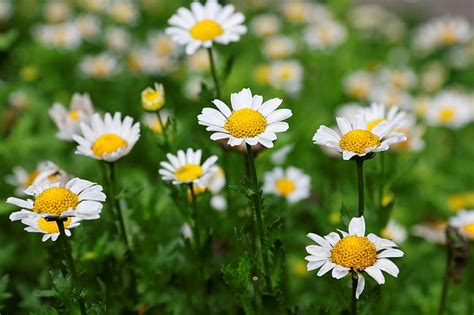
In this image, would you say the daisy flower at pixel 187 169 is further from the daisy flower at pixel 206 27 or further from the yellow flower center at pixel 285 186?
the yellow flower center at pixel 285 186

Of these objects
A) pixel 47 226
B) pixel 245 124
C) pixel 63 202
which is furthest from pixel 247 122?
pixel 47 226

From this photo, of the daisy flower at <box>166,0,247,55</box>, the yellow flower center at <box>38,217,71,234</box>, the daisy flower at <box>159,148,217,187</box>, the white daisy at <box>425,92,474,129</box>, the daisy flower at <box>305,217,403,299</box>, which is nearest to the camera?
the daisy flower at <box>305,217,403,299</box>

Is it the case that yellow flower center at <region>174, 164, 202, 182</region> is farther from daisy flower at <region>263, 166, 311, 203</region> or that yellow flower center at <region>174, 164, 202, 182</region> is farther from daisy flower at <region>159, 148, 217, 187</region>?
daisy flower at <region>263, 166, 311, 203</region>

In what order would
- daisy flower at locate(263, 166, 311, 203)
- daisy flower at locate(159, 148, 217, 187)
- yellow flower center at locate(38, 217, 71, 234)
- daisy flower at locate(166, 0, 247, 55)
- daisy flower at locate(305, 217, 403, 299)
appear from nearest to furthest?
daisy flower at locate(305, 217, 403, 299)
yellow flower center at locate(38, 217, 71, 234)
daisy flower at locate(159, 148, 217, 187)
daisy flower at locate(166, 0, 247, 55)
daisy flower at locate(263, 166, 311, 203)

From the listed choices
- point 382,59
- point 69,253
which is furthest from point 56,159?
point 382,59

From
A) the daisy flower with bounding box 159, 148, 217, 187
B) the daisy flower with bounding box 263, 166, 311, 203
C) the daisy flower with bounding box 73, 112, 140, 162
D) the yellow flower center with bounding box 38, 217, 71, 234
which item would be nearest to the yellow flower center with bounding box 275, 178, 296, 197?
the daisy flower with bounding box 263, 166, 311, 203

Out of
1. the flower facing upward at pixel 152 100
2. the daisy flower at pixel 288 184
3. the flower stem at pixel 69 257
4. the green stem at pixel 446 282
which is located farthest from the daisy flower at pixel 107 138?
the green stem at pixel 446 282

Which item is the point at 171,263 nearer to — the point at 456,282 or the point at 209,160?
the point at 209,160
